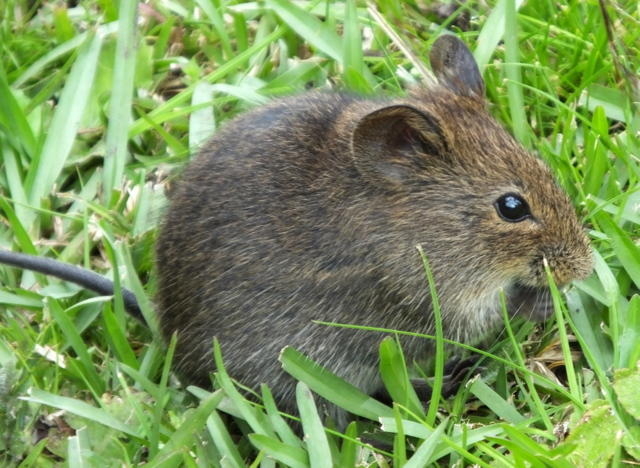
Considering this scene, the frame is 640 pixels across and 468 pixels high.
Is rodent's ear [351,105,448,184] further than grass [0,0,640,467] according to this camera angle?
Yes

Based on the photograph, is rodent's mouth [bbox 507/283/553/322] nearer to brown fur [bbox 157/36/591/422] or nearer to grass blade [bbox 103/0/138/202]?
brown fur [bbox 157/36/591/422]

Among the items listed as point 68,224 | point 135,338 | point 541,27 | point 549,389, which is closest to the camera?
point 549,389

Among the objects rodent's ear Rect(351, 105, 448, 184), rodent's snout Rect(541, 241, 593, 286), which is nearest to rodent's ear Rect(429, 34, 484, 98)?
rodent's ear Rect(351, 105, 448, 184)

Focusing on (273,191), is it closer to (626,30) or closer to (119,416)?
(119,416)

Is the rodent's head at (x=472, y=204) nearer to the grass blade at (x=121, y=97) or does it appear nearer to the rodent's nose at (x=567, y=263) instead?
the rodent's nose at (x=567, y=263)

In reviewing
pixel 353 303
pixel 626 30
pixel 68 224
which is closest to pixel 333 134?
pixel 353 303

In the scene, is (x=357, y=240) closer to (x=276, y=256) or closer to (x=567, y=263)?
(x=276, y=256)

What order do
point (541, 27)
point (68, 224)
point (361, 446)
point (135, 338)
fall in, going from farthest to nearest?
1. point (541, 27)
2. point (68, 224)
3. point (135, 338)
4. point (361, 446)
